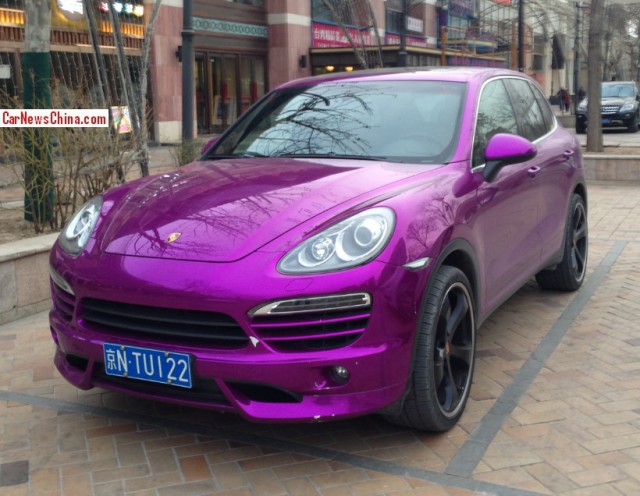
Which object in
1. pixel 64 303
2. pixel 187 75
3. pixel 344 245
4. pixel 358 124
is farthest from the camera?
pixel 187 75

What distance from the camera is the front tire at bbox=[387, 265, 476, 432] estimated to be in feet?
10.4

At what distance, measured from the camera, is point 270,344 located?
2891mm

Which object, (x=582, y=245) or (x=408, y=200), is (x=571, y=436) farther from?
(x=582, y=245)

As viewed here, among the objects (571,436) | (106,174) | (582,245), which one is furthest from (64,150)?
(571,436)

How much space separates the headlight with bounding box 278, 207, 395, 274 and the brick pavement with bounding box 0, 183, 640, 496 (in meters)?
0.87

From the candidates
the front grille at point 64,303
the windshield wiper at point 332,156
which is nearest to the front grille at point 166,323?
the front grille at point 64,303

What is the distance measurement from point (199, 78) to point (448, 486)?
2349 centimetres

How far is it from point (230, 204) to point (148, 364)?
0.75 metres

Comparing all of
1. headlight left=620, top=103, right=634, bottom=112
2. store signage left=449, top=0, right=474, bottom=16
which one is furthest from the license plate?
store signage left=449, top=0, right=474, bottom=16

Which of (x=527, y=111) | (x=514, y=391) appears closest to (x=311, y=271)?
(x=514, y=391)

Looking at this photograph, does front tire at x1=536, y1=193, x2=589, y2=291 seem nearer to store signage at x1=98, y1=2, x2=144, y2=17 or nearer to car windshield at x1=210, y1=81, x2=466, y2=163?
car windshield at x1=210, y1=81, x2=466, y2=163

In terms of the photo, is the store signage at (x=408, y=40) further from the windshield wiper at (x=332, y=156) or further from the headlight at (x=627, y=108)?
the windshield wiper at (x=332, y=156)

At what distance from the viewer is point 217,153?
178 inches

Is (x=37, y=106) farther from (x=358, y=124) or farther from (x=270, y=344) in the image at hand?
(x=270, y=344)
